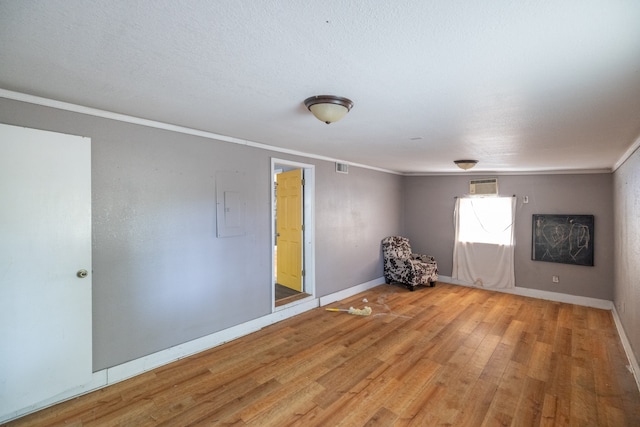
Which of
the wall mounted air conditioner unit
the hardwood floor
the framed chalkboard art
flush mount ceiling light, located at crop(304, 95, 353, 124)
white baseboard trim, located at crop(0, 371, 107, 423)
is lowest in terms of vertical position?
the hardwood floor

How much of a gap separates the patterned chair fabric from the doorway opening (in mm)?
2097

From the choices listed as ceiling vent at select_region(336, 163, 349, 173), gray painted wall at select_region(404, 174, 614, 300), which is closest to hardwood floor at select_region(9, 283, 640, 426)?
gray painted wall at select_region(404, 174, 614, 300)

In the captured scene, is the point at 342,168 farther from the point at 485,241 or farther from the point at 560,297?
the point at 560,297

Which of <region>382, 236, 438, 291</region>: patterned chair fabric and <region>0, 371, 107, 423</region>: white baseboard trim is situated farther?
<region>382, 236, 438, 291</region>: patterned chair fabric

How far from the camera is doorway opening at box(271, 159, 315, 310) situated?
457 cm

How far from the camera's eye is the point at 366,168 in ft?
18.5

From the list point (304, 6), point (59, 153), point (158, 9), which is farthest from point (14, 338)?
point (304, 6)

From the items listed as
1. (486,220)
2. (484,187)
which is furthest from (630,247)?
(484,187)

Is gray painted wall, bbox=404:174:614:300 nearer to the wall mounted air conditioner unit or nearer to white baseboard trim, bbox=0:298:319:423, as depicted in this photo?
the wall mounted air conditioner unit

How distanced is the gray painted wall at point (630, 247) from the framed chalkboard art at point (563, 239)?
3.36ft

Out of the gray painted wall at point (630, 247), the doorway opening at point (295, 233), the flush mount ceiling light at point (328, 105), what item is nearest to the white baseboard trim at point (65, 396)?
the doorway opening at point (295, 233)

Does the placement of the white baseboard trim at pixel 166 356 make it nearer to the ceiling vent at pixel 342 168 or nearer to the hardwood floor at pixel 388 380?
the hardwood floor at pixel 388 380

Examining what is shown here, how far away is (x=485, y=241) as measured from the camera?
5.85m

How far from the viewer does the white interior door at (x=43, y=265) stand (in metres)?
2.06
